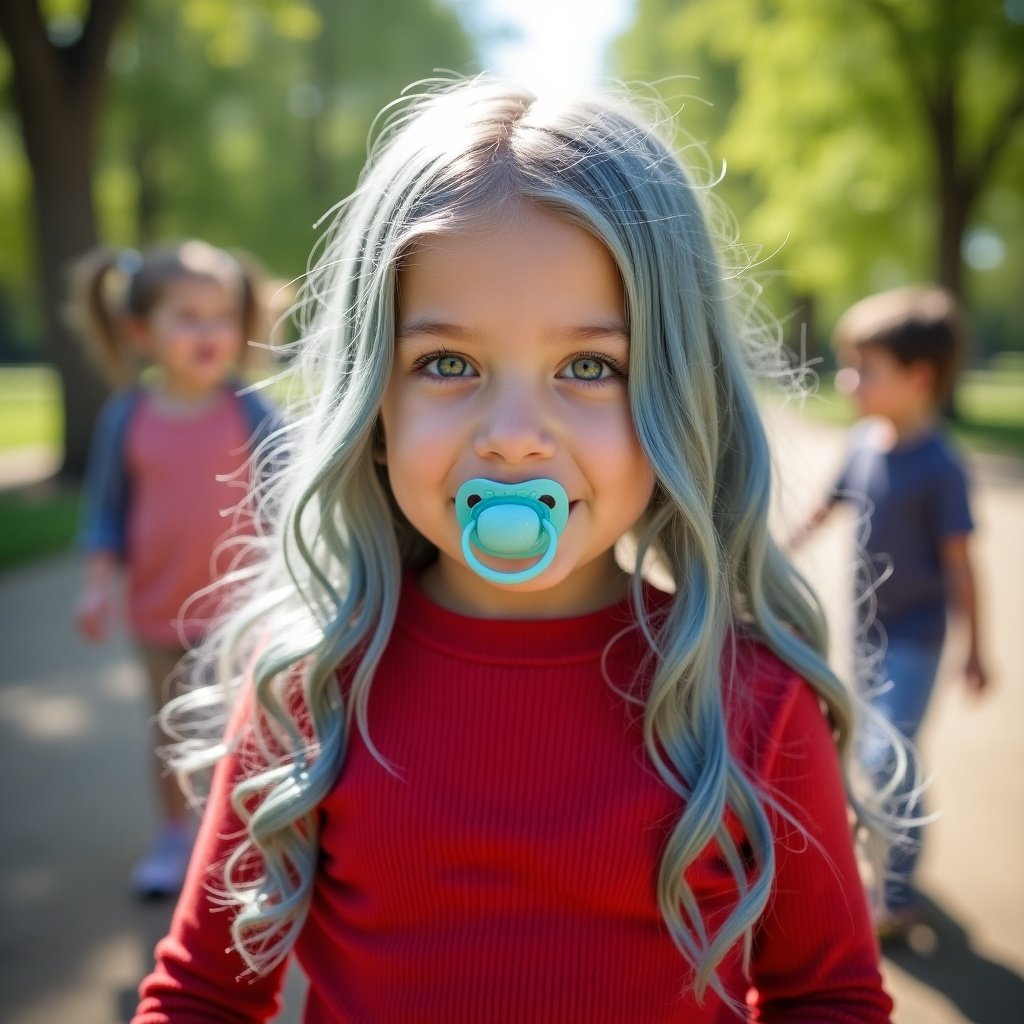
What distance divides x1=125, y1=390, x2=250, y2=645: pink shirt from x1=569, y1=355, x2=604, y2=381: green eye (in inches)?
87.1

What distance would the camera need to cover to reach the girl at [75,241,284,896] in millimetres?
3396

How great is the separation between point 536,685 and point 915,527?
232cm

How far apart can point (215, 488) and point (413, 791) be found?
224 cm

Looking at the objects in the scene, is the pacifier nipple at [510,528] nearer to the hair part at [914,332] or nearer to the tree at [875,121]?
the hair part at [914,332]

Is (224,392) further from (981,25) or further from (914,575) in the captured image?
(981,25)

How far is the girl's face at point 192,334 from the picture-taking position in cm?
355

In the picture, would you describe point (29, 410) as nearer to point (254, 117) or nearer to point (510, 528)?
point (254, 117)

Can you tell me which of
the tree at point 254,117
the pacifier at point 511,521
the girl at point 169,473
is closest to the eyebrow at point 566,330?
the pacifier at point 511,521

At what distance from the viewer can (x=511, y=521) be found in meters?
1.31

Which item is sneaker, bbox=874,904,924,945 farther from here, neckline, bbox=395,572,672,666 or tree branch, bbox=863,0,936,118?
tree branch, bbox=863,0,936,118

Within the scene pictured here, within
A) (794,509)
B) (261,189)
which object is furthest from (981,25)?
(794,509)

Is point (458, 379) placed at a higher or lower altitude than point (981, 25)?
lower

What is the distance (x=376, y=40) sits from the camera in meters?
22.5

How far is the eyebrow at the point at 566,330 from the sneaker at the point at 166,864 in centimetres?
244
